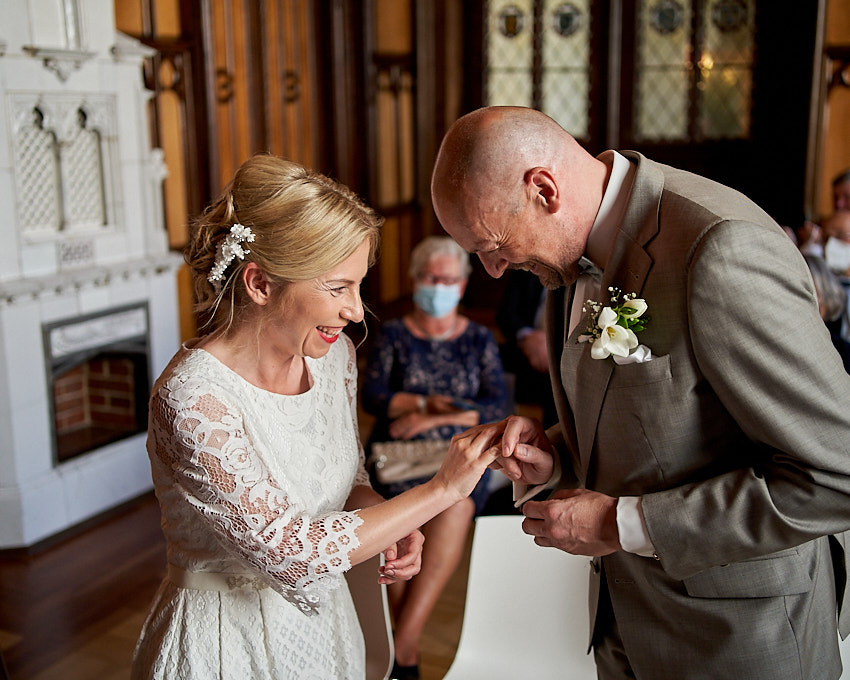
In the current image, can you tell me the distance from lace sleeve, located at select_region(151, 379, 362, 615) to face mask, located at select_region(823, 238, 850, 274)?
13.3ft

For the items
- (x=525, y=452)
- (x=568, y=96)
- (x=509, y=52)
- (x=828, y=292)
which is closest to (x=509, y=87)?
(x=509, y=52)

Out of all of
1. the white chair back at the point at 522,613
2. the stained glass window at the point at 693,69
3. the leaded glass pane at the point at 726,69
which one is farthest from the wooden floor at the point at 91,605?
the leaded glass pane at the point at 726,69

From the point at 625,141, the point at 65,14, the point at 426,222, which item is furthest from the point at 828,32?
the point at 65,14

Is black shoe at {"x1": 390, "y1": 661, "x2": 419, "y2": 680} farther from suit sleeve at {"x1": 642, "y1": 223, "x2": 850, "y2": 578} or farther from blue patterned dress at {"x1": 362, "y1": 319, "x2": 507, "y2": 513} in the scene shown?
suit sleeve at {"x1": 642, "y1": 223, "x2": 850, "y2": 578}

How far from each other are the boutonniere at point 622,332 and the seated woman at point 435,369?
85.0 inches

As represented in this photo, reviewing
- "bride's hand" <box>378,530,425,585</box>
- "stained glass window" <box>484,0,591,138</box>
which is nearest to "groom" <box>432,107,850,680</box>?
"bride's hand" <box>378,530,425,585</box>

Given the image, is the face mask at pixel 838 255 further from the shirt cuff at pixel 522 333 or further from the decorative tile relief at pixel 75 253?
the decorative tile relief at pixel 75 253

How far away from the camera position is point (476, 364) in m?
3.98

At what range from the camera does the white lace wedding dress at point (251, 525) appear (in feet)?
5.69

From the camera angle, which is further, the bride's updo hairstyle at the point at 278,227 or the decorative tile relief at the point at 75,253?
the decorative tile relief at the point at 75,253

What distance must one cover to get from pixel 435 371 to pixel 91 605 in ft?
5.83

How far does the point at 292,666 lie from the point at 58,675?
1.81m

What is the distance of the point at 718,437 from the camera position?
163 cm

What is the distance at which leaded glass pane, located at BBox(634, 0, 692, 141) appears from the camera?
901 centimetres
